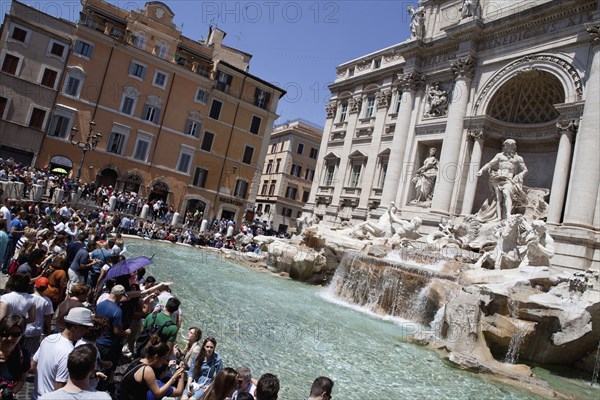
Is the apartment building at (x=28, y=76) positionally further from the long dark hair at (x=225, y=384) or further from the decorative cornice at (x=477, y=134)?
Result: the long dark hair at (x=225, y=384)

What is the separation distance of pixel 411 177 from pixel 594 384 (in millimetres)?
14831

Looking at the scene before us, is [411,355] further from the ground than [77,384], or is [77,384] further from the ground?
[77,384]

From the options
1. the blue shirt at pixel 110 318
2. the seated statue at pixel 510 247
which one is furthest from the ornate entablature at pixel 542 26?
the blue shirt at pixel 110 318

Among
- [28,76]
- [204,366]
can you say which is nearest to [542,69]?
[204,366]

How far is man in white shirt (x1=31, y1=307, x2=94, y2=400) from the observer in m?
3.29

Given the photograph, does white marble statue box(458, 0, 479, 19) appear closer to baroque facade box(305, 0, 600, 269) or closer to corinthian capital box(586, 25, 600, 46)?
baroque facade box(305, 0, 600, 269)

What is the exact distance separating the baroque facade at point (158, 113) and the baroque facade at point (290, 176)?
998 cm

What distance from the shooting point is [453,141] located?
69.3 ft

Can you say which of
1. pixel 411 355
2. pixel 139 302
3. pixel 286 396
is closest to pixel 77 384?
pixel 139 302

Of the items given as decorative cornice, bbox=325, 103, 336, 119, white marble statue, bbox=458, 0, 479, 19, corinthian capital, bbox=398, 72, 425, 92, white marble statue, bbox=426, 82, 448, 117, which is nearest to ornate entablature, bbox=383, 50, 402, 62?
corinthian capital, bbox=398, 72, 425, 92

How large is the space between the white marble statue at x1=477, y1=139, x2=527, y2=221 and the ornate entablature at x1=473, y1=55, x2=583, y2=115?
289 centimetres

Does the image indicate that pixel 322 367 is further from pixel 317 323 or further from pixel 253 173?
pixel 253 173

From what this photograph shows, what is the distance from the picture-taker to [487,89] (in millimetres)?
20562

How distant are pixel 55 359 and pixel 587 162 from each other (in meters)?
17.8
